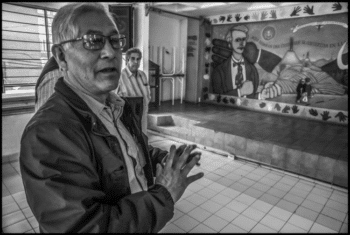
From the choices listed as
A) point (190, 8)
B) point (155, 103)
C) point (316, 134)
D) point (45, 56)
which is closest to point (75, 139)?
point (45, 56)

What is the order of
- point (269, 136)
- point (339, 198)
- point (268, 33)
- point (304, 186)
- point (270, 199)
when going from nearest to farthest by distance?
point (270, 199) → point (339, 198) → point (304, 186) → point (269, 136) → point (268, 33)

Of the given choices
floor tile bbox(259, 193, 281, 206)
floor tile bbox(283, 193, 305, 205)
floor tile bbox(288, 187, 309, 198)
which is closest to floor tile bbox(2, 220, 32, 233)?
floor tile bbox(259, 193, 281, 206)

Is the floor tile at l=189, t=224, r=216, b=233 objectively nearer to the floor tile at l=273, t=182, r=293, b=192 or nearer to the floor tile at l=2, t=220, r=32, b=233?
the floor tile at l=273, t=182, r=293, b=192

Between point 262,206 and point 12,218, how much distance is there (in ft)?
9.96

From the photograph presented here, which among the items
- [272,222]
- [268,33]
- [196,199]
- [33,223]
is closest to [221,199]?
[196,199]

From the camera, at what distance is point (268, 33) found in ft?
23.6

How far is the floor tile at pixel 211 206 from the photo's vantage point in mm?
3012

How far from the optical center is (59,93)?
1.04m

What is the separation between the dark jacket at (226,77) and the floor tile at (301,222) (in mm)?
5363

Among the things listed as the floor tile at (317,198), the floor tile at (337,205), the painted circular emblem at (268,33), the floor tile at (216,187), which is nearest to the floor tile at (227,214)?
the floor tile at (216,187)

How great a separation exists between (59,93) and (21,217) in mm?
2509

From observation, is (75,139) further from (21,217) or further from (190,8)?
(190,8)

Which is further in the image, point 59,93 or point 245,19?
point 245,19

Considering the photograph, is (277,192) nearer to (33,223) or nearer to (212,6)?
(33,223)
